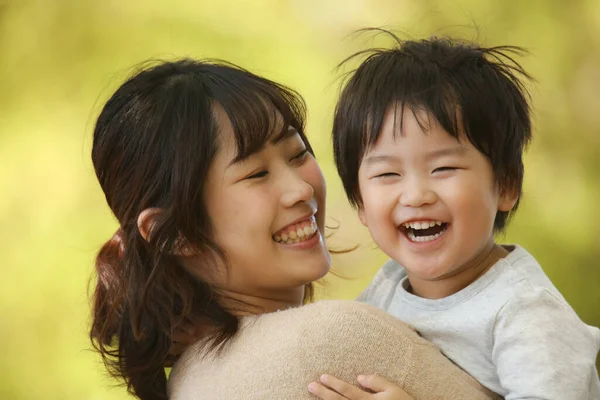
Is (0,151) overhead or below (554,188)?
overhead

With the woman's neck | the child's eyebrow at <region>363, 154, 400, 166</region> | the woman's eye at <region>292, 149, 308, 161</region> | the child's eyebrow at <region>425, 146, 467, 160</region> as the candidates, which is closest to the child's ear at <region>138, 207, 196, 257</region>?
the woman's neck

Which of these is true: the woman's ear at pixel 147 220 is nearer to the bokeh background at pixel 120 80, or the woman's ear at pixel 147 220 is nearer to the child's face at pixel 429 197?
the child's face at pixel 429 197

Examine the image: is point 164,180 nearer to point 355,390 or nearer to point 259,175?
point 259,175

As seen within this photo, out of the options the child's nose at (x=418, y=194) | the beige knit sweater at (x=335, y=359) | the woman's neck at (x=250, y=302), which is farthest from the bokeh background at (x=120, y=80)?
the beige knit sweater at (x=335, y=359)

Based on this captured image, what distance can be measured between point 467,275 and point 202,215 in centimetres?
50

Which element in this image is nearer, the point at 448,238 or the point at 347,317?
the point at 347,317

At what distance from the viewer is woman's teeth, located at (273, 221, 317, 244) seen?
1743 mm

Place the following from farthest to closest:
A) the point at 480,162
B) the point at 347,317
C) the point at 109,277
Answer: the point at 109,277 → the point at 480,162 → the point at 347,317

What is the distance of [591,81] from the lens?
3361 mm

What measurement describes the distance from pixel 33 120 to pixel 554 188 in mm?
1906

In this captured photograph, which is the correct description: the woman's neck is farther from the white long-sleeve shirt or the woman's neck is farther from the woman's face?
the white long-sleeve shirt

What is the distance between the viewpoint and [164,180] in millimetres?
1704

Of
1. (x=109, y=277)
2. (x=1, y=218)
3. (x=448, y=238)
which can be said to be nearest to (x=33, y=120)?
(x=1, y=218)

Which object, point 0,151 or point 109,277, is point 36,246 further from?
point 109,277
